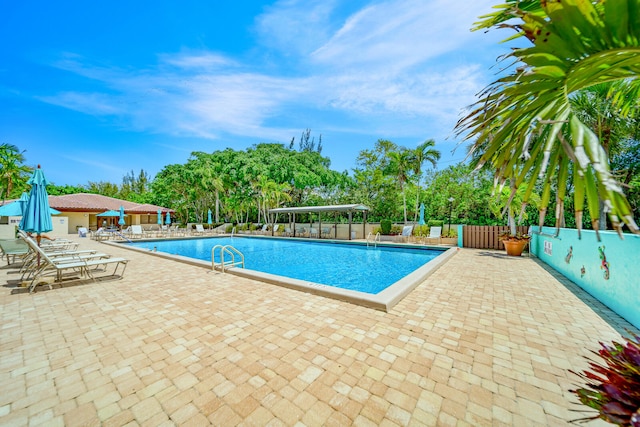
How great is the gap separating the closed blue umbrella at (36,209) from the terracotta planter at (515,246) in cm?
1410

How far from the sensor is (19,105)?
21.4m

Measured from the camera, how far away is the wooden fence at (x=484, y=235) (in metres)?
12.3

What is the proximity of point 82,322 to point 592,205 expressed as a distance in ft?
17.8

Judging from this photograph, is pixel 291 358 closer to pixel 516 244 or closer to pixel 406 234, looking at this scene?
pixel 516 244

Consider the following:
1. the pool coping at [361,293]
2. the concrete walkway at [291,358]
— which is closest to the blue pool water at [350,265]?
the pool coping at [361,293]

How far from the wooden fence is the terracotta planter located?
90.7 inches

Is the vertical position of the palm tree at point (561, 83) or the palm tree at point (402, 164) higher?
the palm tree at point (402, 164)

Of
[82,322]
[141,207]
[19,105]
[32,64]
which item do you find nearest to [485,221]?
[82,322]

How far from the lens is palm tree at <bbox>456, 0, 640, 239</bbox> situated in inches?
43.2

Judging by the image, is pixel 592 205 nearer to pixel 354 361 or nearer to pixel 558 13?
pixel 558 13

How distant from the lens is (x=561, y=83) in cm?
144

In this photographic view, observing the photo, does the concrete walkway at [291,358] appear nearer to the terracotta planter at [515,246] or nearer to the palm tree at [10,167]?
the terracotta planter at [515,246]

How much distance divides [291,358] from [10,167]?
1164 inches

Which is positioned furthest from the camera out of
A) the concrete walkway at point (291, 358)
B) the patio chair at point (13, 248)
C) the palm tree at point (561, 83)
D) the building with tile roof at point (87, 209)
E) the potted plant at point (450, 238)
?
the building with tile roof at point (87, 209)
